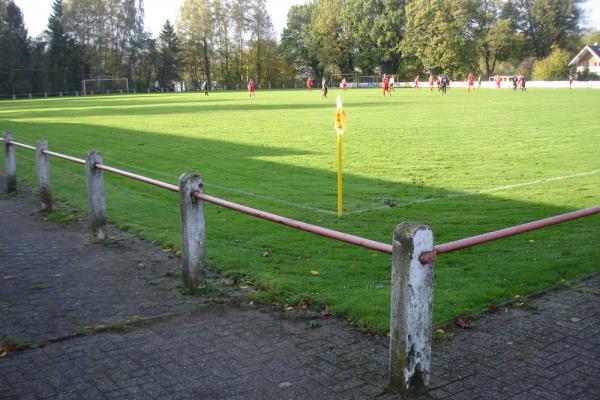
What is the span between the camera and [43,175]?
10523 mm

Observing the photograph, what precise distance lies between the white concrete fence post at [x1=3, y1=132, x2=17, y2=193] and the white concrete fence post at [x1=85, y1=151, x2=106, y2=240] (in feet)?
14.8

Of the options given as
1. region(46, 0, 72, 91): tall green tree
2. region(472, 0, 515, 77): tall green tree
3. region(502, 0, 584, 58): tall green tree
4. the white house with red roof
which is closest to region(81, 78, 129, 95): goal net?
region(46, 0, 72, 91): tall green tree

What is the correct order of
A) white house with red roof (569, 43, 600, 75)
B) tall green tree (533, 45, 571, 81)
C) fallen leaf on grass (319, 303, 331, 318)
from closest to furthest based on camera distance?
fallen leaf on grass (319, 303, 331, 318), tall green tree (533, 45, 571, 81), white house with red roof (569, 43, 600, 75)

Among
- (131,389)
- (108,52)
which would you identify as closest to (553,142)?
(131,389)

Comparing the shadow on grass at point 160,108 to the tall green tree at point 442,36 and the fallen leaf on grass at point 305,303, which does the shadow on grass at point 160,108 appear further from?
the tall green tree at point 442,36

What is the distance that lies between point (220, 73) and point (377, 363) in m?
111

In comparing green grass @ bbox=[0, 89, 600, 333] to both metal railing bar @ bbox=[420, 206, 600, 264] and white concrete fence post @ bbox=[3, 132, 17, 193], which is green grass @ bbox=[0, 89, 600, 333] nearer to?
white concrete fence post @ bbox=[3, 132, 17, 193]

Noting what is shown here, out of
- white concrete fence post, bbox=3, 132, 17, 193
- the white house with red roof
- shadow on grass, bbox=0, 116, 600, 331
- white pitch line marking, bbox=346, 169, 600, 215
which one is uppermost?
the white house with red roof

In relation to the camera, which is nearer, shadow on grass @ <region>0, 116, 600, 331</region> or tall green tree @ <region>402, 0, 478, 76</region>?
shadow on grass @ <region>0, 116, 600, 331</region>

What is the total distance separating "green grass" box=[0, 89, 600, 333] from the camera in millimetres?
6496

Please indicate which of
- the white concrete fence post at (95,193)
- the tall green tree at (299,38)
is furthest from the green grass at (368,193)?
the tall green tree at (299,38)

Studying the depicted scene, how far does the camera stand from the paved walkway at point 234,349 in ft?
13.8

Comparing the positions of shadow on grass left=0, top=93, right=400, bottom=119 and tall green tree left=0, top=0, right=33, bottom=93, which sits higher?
tall green tree left=0, top=0, right=33, bottom=93

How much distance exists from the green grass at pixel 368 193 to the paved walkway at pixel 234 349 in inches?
19.2
